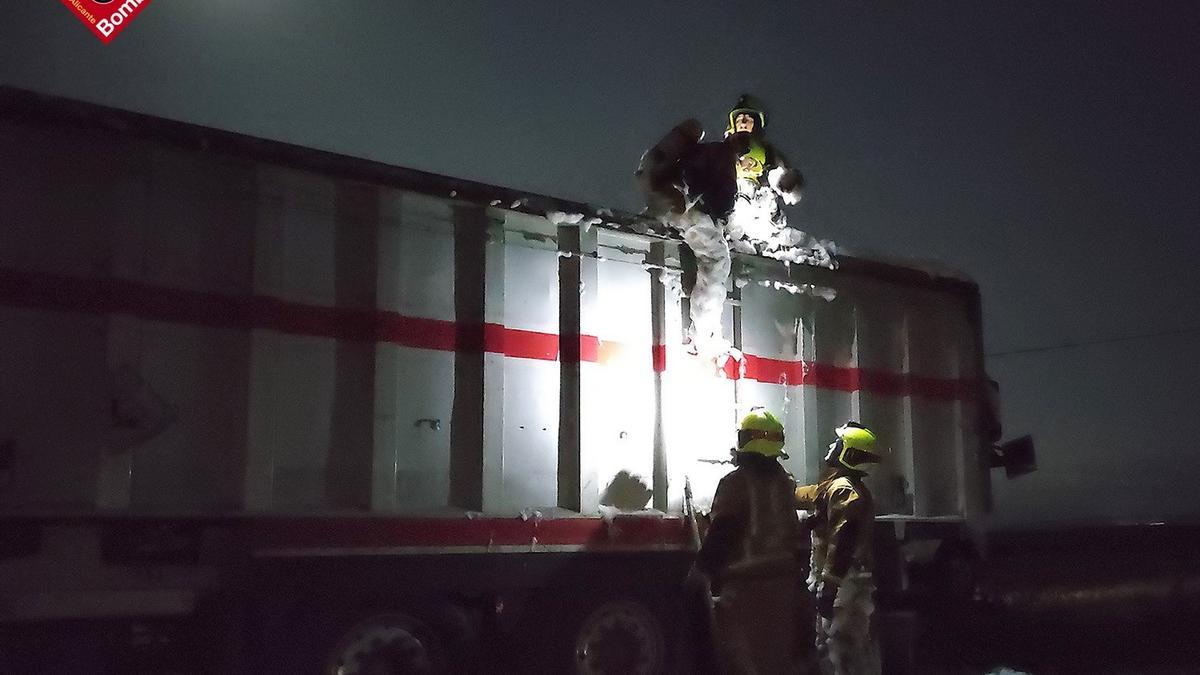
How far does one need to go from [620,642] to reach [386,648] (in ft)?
4.74

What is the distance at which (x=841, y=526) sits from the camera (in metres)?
5.73

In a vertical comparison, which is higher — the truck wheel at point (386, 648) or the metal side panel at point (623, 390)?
the metal side panel at point (623, 390)

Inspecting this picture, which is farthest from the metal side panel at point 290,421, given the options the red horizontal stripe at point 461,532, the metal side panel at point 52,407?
the metal side panel at point 52,407

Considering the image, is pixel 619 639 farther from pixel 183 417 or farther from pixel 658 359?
pixel 183 417

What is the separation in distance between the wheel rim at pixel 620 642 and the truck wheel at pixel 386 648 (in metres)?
0.88

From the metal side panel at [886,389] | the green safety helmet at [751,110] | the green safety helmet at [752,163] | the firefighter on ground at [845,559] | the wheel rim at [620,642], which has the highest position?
the green safety helmet at [751,110]

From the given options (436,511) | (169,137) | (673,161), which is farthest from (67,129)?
(673,161)

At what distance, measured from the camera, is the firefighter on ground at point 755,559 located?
15.8 ft

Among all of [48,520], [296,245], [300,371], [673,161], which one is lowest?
[48,520]

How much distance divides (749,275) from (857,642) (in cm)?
249

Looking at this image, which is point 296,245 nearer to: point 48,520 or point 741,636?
point 48,520

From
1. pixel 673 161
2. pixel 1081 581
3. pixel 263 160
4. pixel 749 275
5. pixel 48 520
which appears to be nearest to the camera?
pixel 48 520

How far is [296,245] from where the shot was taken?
17.4ft

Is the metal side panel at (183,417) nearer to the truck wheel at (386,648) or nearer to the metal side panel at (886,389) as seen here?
the truck wheel at (386,648)
